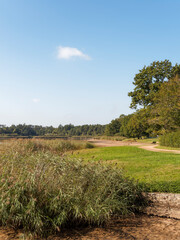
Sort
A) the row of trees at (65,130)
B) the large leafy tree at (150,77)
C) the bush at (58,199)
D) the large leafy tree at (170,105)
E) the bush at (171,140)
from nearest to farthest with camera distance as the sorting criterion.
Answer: the bush at (58,199) < the bush at (171,140) < the large leafy tree at (170,105) < the large leafy tree at (150,77) < the row of trees at (65,130)

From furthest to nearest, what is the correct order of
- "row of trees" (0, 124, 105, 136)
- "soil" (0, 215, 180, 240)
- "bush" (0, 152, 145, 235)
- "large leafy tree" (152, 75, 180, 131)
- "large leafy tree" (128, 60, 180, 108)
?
"row of trees" (0, 124, 105, 136) → "large leafy tree" (128, 60, 180, 108) → "large leafy tree" (152, 75, 180, 131) → "bush" (0, 152, 145, 235) → "soil" (0, 215, 180, 240)

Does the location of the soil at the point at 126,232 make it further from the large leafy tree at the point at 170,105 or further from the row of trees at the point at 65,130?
the row of trees at the point at 65,130

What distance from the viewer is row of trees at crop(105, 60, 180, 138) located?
711 inches

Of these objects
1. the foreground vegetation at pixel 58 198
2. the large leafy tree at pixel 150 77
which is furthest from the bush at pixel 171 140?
the foreground vegetation at pixel 58 198

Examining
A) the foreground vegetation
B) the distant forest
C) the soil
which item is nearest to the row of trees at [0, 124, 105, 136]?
the distant forest

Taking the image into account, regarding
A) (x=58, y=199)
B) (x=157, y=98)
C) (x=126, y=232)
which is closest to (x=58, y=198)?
(x=58, y=199)

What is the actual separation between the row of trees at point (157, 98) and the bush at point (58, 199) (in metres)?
15.6

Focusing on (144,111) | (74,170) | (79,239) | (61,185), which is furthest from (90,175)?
(144,111)

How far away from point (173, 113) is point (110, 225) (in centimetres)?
1634

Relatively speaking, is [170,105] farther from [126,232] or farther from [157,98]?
[126,232]

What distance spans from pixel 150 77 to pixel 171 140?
10384 millimetres

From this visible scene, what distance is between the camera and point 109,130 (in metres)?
47.8

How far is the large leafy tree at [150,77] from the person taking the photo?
23312 millimetres

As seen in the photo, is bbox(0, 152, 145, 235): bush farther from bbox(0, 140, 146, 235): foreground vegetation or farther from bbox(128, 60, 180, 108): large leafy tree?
bbox(128, 60, 180, 108): large leafy tree
